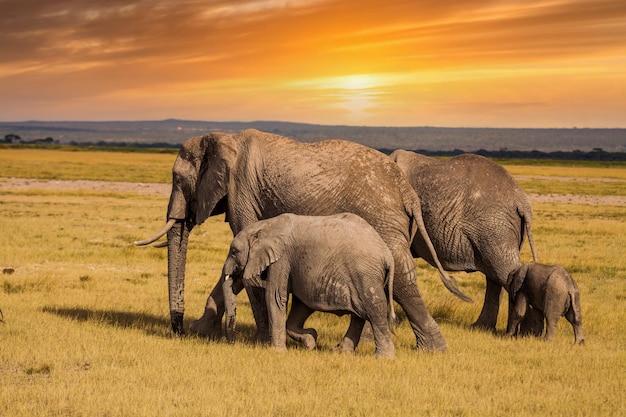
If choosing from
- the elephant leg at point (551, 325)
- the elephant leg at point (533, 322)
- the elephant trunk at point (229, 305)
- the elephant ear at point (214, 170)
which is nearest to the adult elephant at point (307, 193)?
the elephant ear at point (214, 170)

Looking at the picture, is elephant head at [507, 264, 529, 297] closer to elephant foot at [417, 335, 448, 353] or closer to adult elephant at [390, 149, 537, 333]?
adult elephant at [390, 149, 537, 333]

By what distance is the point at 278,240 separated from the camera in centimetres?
1122

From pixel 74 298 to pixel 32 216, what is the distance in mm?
20896

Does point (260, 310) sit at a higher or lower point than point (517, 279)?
lower

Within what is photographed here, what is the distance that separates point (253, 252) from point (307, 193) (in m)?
1.33

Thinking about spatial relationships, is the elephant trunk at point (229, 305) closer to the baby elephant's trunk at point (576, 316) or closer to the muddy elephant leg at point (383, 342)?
the muddy elephant leg at point (383, 342)

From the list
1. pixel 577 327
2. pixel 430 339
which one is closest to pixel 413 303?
pixel 430 339

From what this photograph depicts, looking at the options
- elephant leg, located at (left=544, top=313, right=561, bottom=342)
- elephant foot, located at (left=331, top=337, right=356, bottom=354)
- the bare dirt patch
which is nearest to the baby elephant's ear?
elephant foot, located at (left=331, top=337, right=356, bottom=354)

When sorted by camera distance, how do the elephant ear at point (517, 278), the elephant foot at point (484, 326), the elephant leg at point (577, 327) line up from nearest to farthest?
the elephant leg at point (577, 327)
the elephant ear at point (517, 278)
the elephant foot at point (484, 326)

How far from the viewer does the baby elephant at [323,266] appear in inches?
427

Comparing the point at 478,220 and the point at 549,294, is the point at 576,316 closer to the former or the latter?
the point at 549,294

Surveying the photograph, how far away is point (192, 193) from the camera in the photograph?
13.4 m

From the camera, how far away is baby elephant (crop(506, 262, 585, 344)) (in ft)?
41.0

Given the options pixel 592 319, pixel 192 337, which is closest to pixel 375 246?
pixel 192 337
